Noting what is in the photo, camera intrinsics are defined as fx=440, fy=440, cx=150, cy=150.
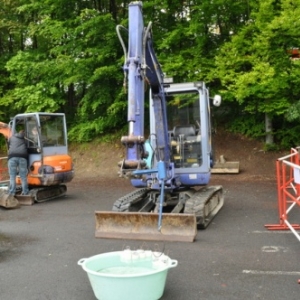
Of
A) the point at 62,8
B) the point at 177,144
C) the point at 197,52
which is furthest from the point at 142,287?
the point at 62,8

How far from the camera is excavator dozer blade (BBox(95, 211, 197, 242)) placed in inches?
263

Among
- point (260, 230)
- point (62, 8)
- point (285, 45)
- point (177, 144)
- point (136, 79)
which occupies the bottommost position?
point (260, 230)

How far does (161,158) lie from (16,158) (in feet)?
14.4

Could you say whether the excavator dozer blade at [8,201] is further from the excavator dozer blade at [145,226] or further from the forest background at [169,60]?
the forest background at [169,60]

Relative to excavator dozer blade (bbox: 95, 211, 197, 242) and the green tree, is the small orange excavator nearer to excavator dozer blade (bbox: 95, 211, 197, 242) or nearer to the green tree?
excavator dozer blade (bbox: 95, 211, 197, 242)

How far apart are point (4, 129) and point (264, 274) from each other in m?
8.33

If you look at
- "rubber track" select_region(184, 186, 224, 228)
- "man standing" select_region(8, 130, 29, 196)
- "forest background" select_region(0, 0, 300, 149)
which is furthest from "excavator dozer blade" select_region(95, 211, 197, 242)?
"forest background" select_region(0, 0, 300, 149)

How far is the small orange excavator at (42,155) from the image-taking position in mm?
10859

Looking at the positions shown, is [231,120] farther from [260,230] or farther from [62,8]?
[260,230]

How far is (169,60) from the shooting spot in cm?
1553

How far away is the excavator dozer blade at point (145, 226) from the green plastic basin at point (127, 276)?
2261 mm

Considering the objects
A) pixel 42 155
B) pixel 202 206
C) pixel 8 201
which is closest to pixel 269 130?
pixel 42 155

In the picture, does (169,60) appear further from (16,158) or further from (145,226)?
(145,226)

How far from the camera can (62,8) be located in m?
18.3
